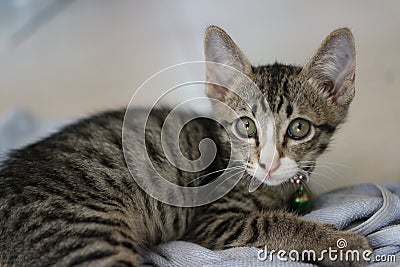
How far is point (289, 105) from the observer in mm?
1261

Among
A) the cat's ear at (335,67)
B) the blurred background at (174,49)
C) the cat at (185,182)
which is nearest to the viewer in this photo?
the cat at (185,182)

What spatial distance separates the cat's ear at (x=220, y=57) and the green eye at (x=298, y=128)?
0.19 metres

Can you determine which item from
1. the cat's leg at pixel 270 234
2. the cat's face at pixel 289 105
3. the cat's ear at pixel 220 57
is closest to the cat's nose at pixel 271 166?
→ the cat's face at pixel 289 105

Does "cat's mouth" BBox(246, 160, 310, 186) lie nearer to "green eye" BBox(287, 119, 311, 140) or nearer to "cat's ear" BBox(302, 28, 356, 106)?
"green eye" BBox(287, 119, 311, 140)

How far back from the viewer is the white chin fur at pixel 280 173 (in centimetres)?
123

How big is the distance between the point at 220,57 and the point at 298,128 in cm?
27

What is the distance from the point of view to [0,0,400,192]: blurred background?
1.76 meters

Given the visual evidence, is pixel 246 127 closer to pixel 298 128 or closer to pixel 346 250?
pixel 298 128

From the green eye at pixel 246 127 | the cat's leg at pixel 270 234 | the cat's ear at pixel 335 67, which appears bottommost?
the cat's leg at pixel 270 234

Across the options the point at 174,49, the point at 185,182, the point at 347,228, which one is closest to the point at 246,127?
the point at 185,182

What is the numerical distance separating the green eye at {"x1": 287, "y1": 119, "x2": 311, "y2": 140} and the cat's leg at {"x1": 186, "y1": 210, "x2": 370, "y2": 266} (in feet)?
0.68

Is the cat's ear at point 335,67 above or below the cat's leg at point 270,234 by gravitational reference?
above

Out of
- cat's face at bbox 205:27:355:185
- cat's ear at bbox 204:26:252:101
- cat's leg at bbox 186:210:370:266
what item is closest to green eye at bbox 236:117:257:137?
cat's face at bbox 205:27:355:185

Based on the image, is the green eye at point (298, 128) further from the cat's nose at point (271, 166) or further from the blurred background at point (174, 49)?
the blurred background at point (174, 49)
